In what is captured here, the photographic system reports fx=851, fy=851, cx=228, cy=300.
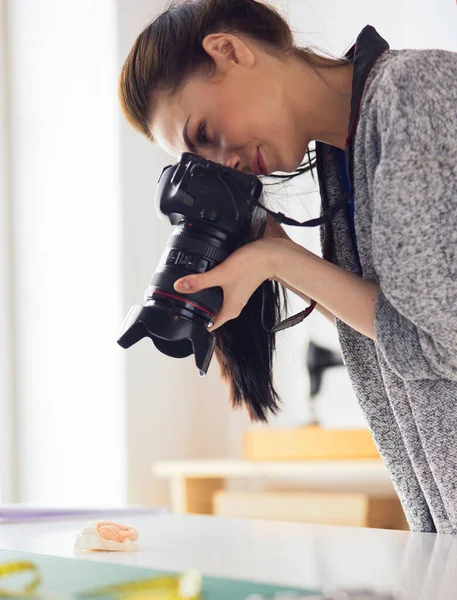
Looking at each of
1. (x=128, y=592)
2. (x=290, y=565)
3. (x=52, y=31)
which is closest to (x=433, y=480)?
(x=290, y=565)

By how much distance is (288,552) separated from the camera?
54 cm

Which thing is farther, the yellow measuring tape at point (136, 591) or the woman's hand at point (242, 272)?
the woman's hand at point (242, 272)

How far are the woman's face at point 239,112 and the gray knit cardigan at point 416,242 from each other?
12 cm

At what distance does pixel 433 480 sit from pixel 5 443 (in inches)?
65.6

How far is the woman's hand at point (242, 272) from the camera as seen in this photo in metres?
0.73

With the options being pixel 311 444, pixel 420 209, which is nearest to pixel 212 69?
pixel 420 209

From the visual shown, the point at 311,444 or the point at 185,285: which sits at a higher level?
the point at 185,285

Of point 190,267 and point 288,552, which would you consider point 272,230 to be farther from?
point 288,552

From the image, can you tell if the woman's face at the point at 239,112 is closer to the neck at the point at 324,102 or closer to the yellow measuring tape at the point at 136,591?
the neck at the point at 324,102

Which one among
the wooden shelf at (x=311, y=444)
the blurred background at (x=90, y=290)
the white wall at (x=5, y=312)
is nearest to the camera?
the wooden shelf at (x=311, y=444)

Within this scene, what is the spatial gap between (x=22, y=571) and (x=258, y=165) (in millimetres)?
475

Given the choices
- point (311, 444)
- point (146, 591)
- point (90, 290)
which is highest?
point (90, 290)

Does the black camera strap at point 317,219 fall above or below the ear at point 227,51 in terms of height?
below

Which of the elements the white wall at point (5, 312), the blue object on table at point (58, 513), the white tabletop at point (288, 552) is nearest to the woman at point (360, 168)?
the white tabletop at point (288, 552)
